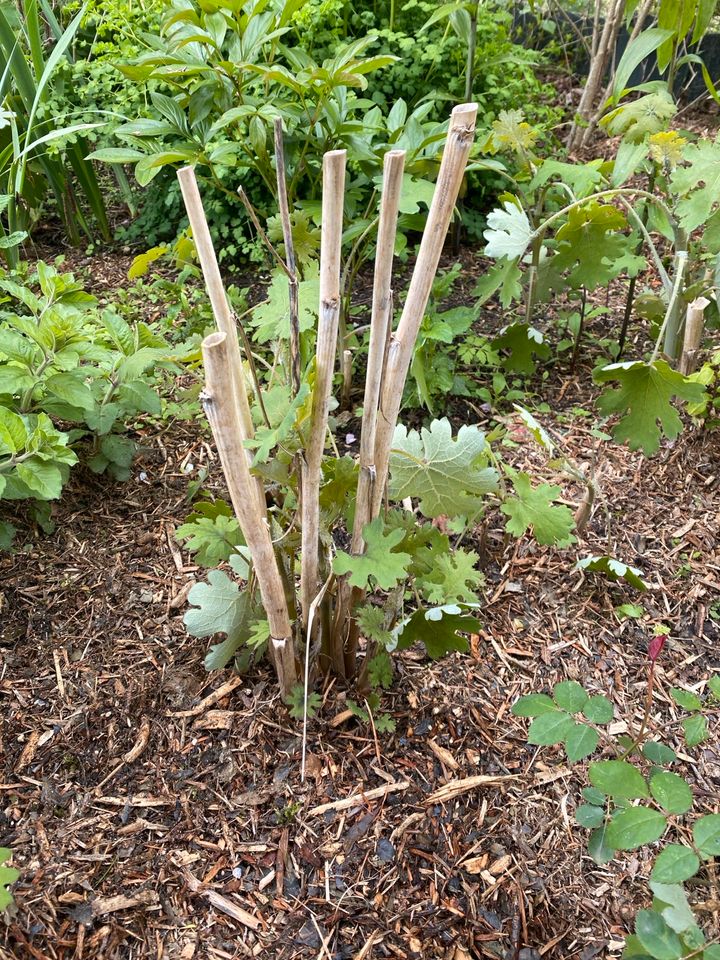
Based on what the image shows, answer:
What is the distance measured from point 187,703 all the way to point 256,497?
685mm

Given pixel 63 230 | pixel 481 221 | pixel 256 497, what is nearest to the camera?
pixel 256 497

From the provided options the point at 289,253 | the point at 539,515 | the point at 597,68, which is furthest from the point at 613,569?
the point at 597,68

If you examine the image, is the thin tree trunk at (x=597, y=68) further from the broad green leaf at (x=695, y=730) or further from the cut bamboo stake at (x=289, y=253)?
the broad green leaf at (x=695, y=730)

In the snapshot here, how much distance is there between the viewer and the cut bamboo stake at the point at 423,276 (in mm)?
899

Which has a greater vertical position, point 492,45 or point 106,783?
point 492,45

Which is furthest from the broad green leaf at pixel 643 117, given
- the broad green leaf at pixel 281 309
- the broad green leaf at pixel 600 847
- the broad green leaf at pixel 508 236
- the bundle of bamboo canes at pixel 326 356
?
the broad green leaf at pixel 600 847

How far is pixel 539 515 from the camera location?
1.59m

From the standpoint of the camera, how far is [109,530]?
1.98 m

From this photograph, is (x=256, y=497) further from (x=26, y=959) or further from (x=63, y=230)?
(x=63, y=230)

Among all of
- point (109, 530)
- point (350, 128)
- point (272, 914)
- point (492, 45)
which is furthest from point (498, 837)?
point (492, 45)

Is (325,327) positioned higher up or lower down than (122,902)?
higher up

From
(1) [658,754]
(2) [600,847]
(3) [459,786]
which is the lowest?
(3) [459,786]

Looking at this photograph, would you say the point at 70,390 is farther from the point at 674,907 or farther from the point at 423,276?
the point at 674,907

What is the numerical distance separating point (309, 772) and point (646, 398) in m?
1.27
